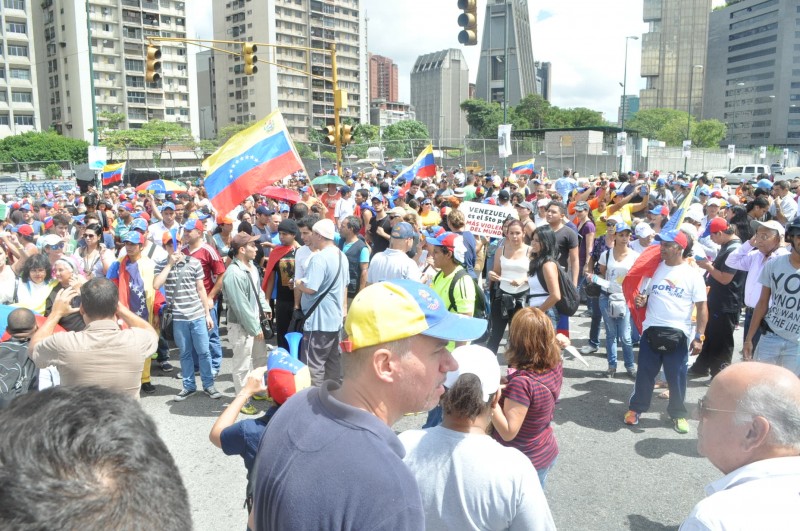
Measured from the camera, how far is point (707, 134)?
9931 cm

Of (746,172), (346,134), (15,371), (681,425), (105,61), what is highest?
(105,61)

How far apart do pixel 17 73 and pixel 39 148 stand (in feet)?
56.9

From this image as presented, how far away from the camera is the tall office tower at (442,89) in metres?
174

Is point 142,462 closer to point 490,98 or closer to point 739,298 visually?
point 739,298

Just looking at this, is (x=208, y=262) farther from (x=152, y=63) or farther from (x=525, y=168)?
(x=525, y=168)

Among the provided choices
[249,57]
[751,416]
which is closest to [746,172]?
[249,57]

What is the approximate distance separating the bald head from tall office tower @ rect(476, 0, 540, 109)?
131 meters

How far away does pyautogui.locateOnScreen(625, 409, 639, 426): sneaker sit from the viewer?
5.61 m

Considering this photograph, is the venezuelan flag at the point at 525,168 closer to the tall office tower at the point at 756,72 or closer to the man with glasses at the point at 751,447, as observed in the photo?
the man with glasses at the point at 751,447

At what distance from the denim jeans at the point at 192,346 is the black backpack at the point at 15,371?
254 cm

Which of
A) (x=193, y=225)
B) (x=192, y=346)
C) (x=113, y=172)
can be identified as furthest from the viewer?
(x=113, y=172)

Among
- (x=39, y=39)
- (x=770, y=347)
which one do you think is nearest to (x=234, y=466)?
(x=770, y=347)

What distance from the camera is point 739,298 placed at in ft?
22.4

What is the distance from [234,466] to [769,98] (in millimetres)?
143341
